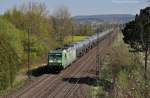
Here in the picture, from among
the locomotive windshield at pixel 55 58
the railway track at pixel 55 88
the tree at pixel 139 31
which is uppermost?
the tree at pixel 139 31

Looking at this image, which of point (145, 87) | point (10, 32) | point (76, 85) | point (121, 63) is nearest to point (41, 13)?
point (10, 32)

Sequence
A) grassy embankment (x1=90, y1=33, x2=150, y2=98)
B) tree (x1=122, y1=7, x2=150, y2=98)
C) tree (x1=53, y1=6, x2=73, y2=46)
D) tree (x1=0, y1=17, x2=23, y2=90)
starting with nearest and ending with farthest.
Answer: grassy embankment (x1=90, y1=33, x2=150, y2=98) < tree (x1=0, y1=17, x2=23, y2=90) < tree (x1=122, y1=7, x2=150, y2=98) < tree (x1=53, y1=6, x2=73, y2=46)

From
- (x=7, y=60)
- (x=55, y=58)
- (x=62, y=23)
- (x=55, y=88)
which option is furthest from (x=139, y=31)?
(x=62, y=23)

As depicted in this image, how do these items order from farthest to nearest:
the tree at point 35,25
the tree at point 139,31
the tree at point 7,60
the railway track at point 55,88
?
1. the tree at point 35,25
2. the tree at point 139,31
3. the tree at point 7,60
4. the railway track at point 55,88

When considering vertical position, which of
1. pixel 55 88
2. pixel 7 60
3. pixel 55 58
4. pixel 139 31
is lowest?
pixel 55 88

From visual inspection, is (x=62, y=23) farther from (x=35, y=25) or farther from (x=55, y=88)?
(x=55, y=88)

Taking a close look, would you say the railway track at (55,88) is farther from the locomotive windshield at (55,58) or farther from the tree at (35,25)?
the tree at (35,25)

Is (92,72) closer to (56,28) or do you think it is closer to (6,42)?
(6,42)

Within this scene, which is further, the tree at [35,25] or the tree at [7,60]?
the tree at [35,25]

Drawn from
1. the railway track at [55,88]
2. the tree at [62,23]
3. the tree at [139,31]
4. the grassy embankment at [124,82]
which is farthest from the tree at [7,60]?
the tree at [62,23]

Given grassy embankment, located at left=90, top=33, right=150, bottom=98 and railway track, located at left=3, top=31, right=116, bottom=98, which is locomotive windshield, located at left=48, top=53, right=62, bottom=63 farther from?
grassy embankment, located at left=90, top=33, right=150, bottom=98

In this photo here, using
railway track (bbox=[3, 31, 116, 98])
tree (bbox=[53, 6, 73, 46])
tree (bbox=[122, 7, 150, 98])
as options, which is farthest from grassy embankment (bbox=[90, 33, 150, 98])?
tree (bbox=[53, 6, 73, 46])

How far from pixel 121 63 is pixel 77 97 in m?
14.6

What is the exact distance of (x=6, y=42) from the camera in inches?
1654
